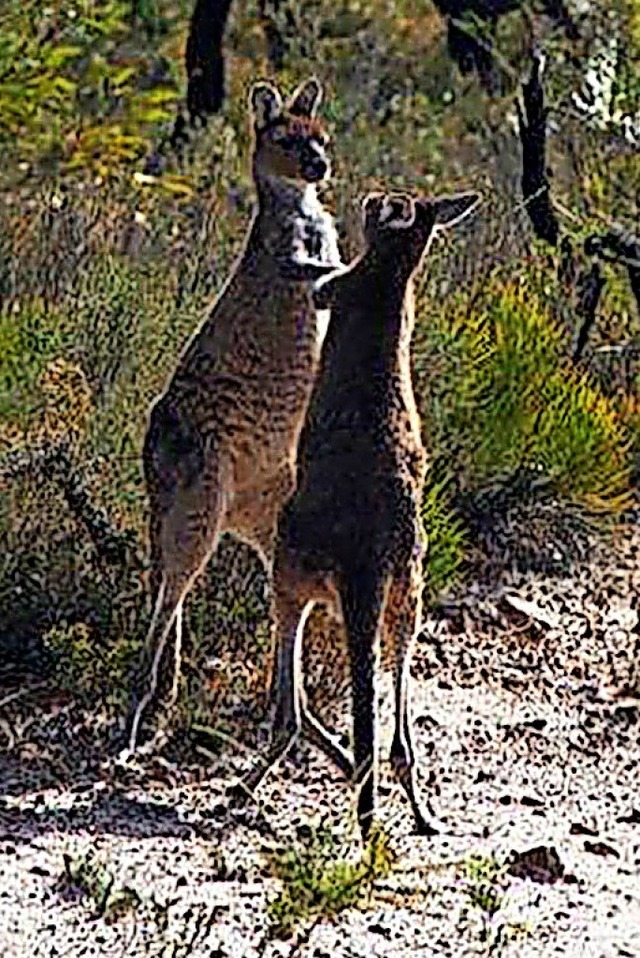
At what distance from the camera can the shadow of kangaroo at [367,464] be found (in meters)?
6.32

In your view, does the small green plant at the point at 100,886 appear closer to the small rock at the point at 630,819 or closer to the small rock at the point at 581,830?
the small rock at the point at 581,830

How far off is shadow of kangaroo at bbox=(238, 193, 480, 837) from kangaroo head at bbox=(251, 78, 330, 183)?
448 mm

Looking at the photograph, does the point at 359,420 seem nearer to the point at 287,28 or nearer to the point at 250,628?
the point at 250,628

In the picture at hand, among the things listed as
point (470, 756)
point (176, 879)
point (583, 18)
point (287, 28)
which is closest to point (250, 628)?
point (470, 756)

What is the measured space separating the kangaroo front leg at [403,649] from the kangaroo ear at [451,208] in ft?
2.53

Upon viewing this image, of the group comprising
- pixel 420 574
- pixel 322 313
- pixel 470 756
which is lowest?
pixel 470 756

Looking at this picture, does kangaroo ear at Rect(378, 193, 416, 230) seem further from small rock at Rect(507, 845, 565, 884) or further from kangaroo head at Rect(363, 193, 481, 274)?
small rock at Rect(507, 845, 565, 884)

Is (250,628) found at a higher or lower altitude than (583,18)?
lower

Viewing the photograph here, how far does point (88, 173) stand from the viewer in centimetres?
1271

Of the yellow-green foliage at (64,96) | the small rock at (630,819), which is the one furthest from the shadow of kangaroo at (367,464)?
the yellow-green foliage at (64,96)

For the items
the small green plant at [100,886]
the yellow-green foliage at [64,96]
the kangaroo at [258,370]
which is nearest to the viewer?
the small green plant at [100,886]

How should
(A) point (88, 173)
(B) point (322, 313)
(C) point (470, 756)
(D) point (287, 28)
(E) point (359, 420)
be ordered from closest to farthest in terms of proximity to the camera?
(E) point (359, 420)
(B) point (322, 313)
(C) point (470, 756)
(A) point (88, 173)
(D) point (287, 28)

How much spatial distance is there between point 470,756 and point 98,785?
1110mm

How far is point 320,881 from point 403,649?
38.3 inches
